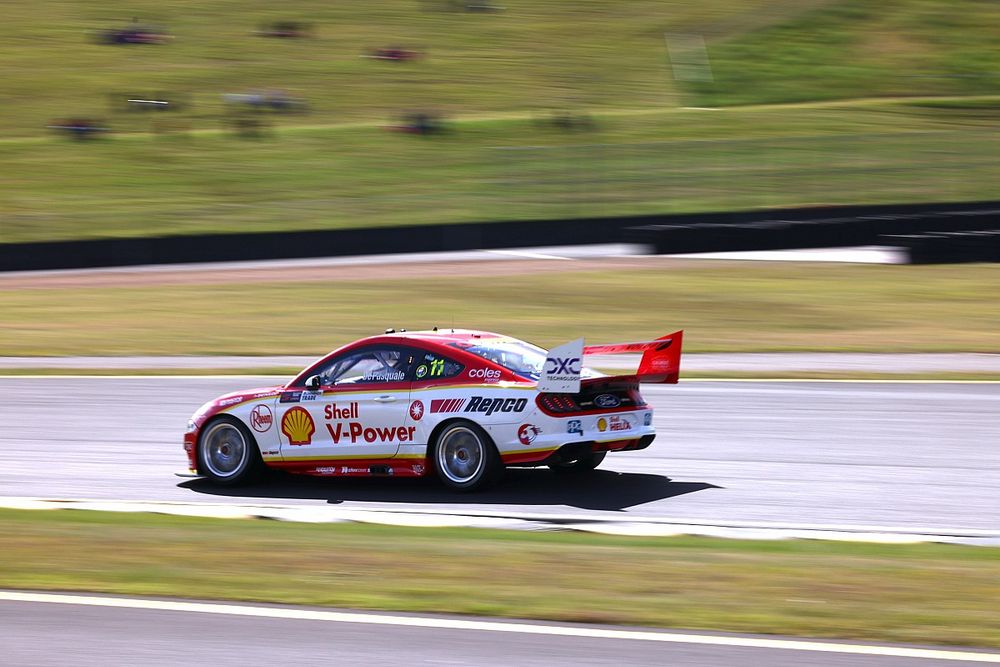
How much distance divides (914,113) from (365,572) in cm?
4071

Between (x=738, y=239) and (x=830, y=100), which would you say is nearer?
(x=738, y=239)

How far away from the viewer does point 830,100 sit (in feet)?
154

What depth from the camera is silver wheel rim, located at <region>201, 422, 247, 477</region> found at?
458 inches

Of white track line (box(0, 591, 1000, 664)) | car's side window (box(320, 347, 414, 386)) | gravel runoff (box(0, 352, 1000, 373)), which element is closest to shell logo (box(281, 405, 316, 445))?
car's side window (box(320, 347, 414, 386))

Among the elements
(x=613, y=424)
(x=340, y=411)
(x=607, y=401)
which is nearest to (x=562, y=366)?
(x=607, y=401)

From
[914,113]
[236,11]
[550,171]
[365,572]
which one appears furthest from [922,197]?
[236,11]

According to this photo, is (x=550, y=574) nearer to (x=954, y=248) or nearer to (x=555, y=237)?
(x=954, y=248)

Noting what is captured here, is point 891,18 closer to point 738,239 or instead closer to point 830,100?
point 830,100

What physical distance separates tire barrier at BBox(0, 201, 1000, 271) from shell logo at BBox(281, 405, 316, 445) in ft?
65.4

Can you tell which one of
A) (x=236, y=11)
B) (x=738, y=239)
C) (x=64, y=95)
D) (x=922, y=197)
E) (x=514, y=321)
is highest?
(x=236, y=11)

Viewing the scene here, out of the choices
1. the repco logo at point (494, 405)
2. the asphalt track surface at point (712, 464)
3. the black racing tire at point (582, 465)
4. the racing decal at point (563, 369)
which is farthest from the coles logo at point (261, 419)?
the racing decal at point (563, 369)

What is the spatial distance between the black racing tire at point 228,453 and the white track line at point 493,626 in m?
4.36

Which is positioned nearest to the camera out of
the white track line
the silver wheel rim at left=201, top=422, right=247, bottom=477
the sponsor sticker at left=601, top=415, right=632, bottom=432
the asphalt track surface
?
the white track line

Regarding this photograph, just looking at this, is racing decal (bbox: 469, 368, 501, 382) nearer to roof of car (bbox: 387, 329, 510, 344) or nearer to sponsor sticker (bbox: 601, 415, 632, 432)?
roof of car (bbox: 387, 329, 510, 344)
